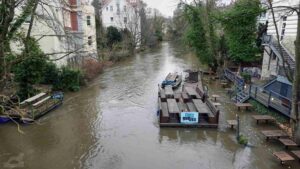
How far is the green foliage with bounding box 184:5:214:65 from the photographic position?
100.0ft

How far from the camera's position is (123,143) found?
42.7 feet

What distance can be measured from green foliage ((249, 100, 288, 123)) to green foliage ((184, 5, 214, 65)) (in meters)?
13.1

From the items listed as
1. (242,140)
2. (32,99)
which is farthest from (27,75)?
(242,140)

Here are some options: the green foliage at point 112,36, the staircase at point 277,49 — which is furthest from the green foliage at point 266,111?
the green foliage at point 112,36

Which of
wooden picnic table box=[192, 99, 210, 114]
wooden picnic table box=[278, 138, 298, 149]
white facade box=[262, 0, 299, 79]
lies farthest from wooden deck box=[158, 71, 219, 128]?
white facade box=[262, 0, 299, 79]

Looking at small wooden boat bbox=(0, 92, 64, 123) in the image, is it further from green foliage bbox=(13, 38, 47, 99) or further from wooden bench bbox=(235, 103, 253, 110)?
wooden bench bbox=(235, 103, 253, 110)

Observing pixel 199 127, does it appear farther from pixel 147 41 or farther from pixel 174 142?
pixel 147 41

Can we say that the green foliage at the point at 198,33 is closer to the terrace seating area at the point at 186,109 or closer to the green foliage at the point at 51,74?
the terrace seating area at the point at 186,109

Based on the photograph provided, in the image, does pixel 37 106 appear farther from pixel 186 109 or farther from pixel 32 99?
pixel 186 109

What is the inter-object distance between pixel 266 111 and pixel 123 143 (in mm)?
9844

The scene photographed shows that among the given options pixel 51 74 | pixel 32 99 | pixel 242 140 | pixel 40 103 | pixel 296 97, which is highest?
pixel 296 97

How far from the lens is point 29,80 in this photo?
1842cm

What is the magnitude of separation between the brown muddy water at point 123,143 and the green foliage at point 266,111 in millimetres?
696

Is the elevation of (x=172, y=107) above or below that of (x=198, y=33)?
below
